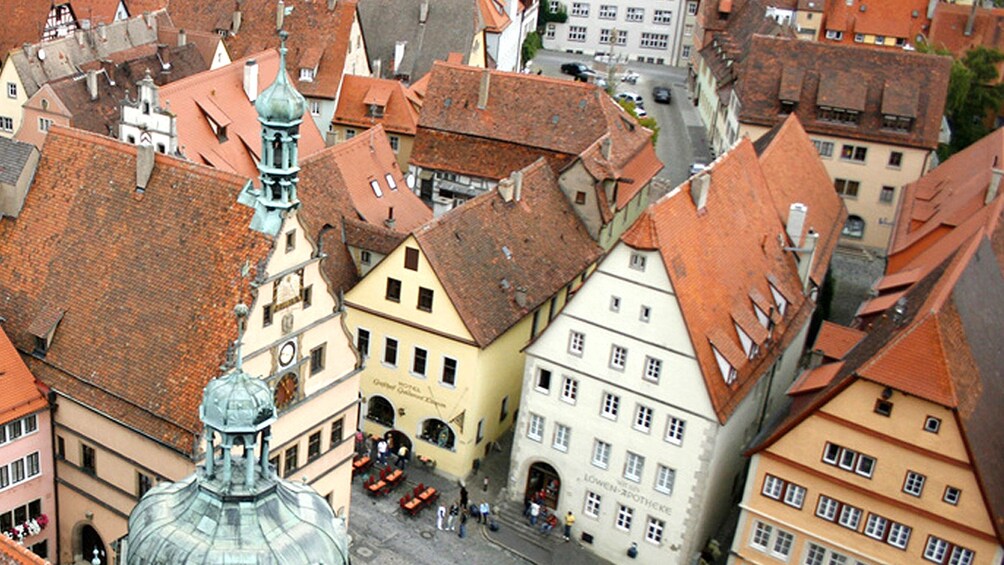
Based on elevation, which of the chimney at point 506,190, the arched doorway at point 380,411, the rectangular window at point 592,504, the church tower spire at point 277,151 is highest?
the church tower spire at point 277,151

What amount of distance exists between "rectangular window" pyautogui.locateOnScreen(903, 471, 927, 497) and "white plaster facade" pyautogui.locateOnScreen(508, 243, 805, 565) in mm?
6899

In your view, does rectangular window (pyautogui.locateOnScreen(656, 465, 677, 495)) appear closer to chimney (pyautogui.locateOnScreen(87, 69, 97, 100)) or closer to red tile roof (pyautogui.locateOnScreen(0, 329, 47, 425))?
red tile roof (pyautogui.locateOnScreen(0, 329, 47, 425))

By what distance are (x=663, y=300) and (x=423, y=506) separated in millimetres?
13006

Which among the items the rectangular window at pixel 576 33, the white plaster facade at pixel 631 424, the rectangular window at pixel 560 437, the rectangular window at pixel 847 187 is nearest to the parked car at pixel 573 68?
the rectangular window at pixel 576 33

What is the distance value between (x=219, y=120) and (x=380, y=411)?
18504mm

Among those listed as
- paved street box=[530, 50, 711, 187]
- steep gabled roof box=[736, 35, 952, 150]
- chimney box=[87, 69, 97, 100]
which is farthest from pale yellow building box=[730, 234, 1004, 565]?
chimney box=[87, 69, 97, 100]

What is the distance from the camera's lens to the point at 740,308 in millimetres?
45781

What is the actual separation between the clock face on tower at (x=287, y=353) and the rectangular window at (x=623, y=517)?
14.6 meters

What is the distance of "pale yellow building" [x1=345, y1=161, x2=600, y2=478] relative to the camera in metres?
47.5

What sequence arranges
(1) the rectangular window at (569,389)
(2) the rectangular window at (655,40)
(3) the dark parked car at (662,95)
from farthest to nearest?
(2) the rectangular window at (655,40)
(3) the dark parked car at (662,95)
(1) the rectangular window at (569,389)

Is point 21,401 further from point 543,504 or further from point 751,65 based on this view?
point 751,65

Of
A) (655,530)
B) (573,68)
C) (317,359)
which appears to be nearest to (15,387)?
(317,359)

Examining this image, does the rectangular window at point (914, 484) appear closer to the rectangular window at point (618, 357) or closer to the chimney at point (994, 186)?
the rectangular window at point (618, 357)

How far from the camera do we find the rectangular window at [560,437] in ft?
152
